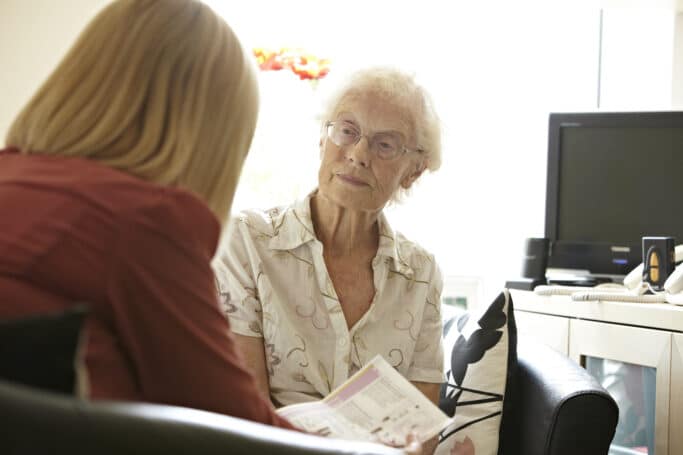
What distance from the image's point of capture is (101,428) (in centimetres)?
58

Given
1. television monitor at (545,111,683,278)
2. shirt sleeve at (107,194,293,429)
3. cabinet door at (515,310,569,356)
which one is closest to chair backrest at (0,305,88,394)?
shirt sleeve at (107,194,293,429)

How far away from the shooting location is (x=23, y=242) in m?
0.73

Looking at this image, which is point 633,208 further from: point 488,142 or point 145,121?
point 145,121

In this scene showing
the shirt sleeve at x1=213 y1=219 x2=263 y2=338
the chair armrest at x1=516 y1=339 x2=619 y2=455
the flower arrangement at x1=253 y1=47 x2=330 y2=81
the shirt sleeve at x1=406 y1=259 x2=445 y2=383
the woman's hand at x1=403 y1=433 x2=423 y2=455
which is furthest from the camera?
the flower arrangement at x1=253 y1=47 x2=330 y2=81

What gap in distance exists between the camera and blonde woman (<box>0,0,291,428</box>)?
73 cm

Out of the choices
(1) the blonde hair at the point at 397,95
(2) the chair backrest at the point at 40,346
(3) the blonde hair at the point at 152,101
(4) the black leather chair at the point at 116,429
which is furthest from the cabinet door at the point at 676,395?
(2) the chair backrest at the point at 40,346

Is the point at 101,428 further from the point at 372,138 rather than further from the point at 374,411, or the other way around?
the point at 372,138

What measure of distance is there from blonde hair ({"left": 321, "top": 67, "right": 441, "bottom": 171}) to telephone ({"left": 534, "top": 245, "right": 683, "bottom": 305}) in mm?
621

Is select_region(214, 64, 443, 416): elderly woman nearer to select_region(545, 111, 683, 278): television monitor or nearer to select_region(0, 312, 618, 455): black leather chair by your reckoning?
select_region(0, 312, 618, 455): black leather chair

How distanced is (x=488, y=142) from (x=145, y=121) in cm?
262

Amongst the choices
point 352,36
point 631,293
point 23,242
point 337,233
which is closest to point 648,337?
point 631,293

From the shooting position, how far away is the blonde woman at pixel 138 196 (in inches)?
28.8

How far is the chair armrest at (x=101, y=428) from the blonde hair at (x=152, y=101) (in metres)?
0.31

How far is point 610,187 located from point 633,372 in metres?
0.86
